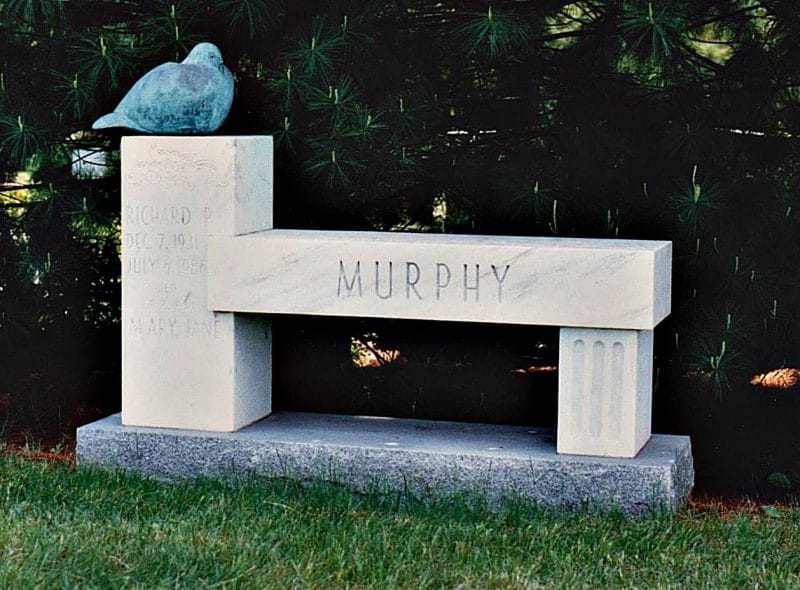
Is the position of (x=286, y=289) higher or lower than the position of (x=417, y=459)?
higher

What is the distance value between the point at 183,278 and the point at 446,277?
109 centimetres

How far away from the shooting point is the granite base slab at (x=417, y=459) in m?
5.12

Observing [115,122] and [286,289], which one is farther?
[115,122]

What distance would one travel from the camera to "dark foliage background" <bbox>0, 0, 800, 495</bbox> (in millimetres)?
5938

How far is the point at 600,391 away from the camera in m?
5.18

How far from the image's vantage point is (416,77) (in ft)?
20.1

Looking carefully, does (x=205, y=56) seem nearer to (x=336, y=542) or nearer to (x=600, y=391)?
(x=600, y=391)

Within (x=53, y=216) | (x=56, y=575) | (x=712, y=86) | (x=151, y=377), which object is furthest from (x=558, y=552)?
(x=53, y=216)

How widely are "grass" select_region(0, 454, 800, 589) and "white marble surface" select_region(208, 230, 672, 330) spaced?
28.1 inches

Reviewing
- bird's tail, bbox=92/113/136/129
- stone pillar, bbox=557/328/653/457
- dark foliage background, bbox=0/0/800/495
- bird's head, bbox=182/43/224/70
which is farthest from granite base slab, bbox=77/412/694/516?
bird's head, bbox=182/43/224/70

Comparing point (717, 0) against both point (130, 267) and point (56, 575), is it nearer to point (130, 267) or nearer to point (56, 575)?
point (130, 267)

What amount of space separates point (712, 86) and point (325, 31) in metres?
1.67

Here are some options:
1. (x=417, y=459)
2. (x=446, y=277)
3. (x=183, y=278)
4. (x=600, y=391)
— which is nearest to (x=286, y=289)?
(x=183, y=278)

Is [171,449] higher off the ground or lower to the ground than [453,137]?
lower
